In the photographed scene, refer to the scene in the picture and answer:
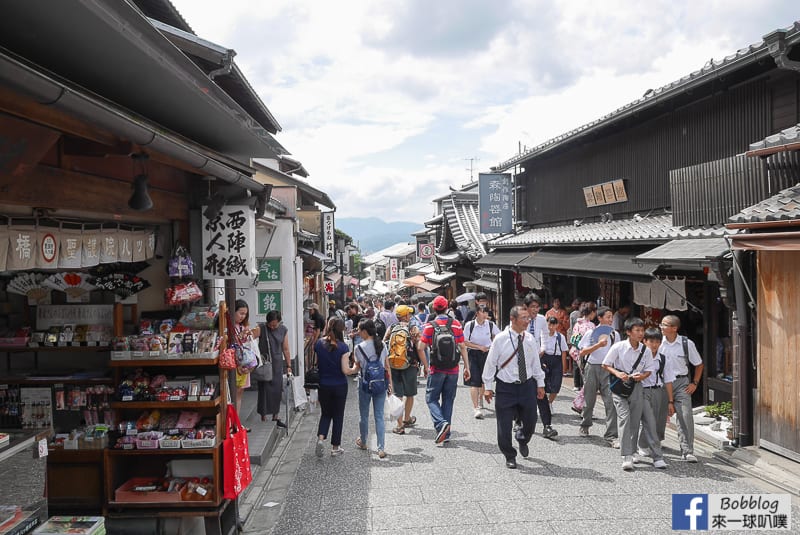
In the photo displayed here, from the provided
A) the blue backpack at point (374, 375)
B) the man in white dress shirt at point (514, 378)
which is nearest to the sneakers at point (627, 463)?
the man in white dress shirt at point (514, 378)

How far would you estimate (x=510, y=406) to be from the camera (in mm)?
8359

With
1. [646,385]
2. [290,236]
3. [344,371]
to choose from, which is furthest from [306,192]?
[646,385]

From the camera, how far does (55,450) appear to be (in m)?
6.29

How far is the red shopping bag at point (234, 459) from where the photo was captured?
250 inches

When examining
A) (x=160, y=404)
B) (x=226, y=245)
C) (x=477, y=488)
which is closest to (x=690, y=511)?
(x=477, y=488)

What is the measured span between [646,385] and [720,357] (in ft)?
12.6

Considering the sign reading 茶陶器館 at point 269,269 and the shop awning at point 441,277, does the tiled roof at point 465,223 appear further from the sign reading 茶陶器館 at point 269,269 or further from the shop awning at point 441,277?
the sign reading 茶陶器館 at point 269,269

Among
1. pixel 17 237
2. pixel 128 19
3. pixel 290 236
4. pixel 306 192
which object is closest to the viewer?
pixel 128 19

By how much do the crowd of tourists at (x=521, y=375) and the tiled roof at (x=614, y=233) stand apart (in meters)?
2.12

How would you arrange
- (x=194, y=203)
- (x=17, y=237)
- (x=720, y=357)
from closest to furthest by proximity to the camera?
(x=17, y=237), (x=194, y=203), (x=720, y=357)

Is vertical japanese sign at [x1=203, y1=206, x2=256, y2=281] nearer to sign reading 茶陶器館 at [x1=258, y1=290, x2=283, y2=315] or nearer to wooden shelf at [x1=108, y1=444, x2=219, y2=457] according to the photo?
wooden shelf at [x1=108, y1=444, x2=219, y2=457]

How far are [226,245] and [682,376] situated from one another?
6412 mm

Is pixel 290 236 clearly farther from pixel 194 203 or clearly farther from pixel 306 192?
pixel 306 192

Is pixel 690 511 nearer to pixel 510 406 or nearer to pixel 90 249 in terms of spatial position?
pixel 510 406
